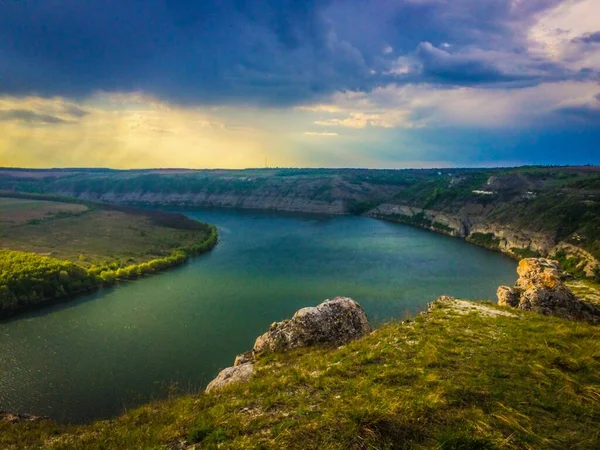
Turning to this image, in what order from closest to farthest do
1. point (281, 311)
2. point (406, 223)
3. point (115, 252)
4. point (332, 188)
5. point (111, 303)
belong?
point (281, 311), point (111, 303), point (115, 252), point (406, 223), point (332, 188)

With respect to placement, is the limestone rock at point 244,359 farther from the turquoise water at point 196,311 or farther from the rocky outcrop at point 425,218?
the rocky outcrop at point 425,218

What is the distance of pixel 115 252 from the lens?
6000cm

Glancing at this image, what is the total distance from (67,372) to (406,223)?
97878mm

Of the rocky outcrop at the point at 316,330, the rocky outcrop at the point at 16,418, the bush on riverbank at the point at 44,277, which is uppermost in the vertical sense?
the rocky outcrop at the point at 316,330

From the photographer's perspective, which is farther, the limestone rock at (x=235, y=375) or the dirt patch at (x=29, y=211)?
the dirt patch at (x=29, y=211)

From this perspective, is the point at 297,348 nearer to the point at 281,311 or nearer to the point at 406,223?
the point at 281,311

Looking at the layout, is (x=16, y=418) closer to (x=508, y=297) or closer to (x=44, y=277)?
(x=508, y=297)

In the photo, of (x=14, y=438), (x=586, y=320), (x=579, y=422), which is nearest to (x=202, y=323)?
(x=14, y=438)

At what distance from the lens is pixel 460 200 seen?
327ft

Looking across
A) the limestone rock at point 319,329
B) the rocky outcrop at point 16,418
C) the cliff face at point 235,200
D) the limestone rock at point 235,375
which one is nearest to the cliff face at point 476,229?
the cliff face at point 235,200

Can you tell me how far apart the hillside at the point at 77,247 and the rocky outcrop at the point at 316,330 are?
109ft

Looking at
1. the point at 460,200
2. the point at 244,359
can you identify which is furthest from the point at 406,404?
the point at 460,200

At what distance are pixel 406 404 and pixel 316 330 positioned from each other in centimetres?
927

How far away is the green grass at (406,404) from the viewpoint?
7.42 meters
